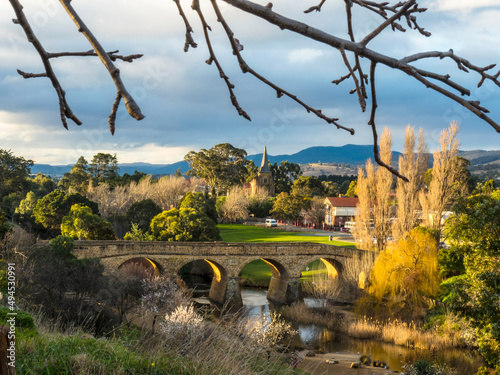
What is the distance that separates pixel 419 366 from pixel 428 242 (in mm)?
8576

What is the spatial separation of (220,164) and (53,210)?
24782 mm

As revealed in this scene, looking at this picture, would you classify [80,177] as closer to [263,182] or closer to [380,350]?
[263,182]

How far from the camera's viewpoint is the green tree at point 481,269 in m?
12.6

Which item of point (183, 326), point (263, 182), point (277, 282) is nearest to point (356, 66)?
point (183, 326)

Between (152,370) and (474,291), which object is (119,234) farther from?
(152,370)

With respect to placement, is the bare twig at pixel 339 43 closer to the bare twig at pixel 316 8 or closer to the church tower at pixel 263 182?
the bare twig at pixel 316 8

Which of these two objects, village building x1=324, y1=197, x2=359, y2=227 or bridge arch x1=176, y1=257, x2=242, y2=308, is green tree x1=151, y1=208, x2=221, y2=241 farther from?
village building x1=324, y1=197, x2=359, y2=227

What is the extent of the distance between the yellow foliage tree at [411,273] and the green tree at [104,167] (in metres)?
34.8

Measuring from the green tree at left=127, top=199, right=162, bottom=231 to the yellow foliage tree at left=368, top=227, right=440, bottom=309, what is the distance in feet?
58.3

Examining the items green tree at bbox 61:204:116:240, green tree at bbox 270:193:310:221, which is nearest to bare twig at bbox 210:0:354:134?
green tree at bbox 61:204:116:240

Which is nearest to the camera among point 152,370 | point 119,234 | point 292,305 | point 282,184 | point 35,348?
point 152,370

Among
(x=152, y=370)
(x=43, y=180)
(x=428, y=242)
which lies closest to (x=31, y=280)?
(x=152, y=370)

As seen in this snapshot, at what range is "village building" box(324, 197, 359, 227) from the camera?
50.7 meters

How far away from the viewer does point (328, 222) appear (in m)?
52.8
